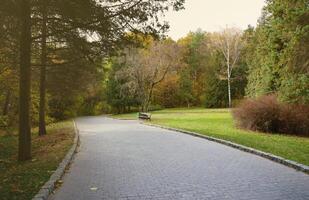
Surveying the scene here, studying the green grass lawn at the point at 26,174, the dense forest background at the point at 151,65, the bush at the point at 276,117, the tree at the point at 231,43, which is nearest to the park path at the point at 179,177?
the green grass lawn at the point at 26,174

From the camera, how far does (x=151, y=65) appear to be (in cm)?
4350

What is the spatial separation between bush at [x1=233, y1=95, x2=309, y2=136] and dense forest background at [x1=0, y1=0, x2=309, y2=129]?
1.15 metres

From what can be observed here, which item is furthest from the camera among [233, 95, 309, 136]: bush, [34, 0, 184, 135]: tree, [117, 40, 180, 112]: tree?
[117, 40, 180, 112]: tree

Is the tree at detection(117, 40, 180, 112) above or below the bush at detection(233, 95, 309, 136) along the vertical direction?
above

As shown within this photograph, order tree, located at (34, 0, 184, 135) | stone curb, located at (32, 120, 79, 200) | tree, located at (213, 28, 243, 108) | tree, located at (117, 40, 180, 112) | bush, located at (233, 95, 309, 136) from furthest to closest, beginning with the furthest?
tree, located at (213, 28, 243, 108) < tree, located at (117, 40, 180, 112) < bush, located at (233, 95, 309, 136) < tree, located at (34, 0, 184, 135) < stone curb, located at (32, 120, 79, 200)

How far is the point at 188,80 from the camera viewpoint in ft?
228

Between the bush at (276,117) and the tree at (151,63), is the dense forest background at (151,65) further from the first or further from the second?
the bush at (276,117)

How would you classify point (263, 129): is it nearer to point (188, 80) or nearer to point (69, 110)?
point (69, 110)

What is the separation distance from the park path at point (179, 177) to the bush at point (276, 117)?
27.8ft

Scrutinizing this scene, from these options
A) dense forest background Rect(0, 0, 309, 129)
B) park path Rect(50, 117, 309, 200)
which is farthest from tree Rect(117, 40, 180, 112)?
park path Rect(50, 117, 309, 200)

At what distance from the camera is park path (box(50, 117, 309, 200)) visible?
7203 mm

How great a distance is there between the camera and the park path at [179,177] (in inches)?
284

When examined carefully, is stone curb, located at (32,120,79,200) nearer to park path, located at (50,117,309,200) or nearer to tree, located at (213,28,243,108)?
park path, located at (50,117,309,200)

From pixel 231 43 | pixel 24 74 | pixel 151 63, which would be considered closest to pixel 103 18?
pixel 24 74
